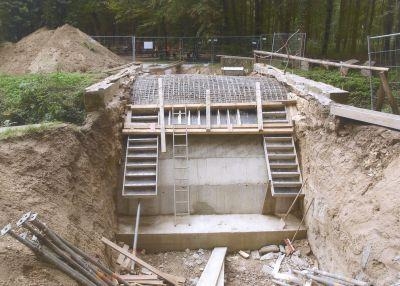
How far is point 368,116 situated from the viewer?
25.1 ft

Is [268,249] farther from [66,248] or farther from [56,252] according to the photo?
[56,252]

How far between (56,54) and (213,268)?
1396 cm

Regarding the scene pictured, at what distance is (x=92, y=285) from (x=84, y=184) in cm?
320

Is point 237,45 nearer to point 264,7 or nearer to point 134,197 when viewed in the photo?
point 264,7

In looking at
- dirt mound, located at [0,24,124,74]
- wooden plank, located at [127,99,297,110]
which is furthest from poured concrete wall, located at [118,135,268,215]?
dirt mound, located at [0,24,124,74]

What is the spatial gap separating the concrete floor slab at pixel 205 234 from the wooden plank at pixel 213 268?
35 cm

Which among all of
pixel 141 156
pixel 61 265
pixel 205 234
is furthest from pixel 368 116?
pixel 61 265

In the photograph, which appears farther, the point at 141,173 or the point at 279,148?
the point at 279,148

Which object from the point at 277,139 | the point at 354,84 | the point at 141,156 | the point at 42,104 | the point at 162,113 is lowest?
the point at 141,156

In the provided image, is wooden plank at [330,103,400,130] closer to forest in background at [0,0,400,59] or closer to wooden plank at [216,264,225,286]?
wooden plank at [216,264,225,286]

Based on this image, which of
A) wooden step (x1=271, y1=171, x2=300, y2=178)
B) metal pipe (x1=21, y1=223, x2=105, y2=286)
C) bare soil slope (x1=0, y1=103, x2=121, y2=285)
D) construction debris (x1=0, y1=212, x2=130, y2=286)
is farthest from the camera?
wooden step (x1=271, y1=171, x2=300, y2=178)

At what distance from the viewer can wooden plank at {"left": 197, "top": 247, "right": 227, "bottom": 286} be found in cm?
824

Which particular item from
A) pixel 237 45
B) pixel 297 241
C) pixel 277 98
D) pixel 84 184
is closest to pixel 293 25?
pixel 237 45

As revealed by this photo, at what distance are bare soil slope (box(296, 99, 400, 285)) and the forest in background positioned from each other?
14391 millimetres
